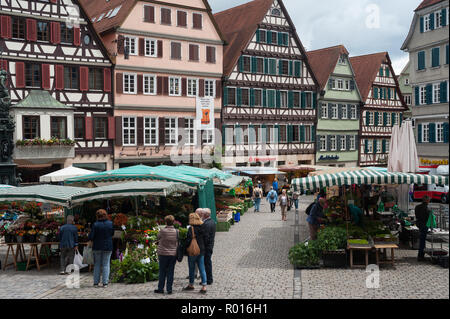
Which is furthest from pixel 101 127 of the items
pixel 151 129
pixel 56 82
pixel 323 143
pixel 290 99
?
pixel 323 143

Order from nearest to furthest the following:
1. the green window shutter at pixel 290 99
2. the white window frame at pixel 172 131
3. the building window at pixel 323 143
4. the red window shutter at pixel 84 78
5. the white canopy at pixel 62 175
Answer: the white canopy at pixel 62 175 < the red window shutter at pixel 84 78 < the white window frame at pixel 172 131 < the green window shutter at pixel 290 99 < the building window at pixel 323 143

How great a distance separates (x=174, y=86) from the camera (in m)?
34.1

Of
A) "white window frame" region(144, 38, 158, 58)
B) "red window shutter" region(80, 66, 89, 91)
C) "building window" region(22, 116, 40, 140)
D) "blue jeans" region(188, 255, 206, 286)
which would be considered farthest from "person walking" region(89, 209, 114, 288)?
"white window frame" region(144, 38, 158, 58)

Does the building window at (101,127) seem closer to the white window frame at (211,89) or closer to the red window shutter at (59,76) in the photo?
the red window shutter at (59,76)

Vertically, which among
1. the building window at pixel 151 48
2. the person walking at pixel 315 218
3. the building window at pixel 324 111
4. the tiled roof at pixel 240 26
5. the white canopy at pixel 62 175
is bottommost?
the person walking at pixel 315 218

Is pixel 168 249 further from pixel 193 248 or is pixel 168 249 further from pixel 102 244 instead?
pixel 102 244

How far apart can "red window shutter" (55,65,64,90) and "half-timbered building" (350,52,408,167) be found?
26.6 meters

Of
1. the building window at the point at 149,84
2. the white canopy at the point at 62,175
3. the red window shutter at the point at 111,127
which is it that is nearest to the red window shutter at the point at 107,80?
the red window shutter at the point at 111,127

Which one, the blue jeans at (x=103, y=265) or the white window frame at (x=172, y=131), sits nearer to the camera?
the blue jeans at (x=103, y=265)

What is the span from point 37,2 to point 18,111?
589 cm

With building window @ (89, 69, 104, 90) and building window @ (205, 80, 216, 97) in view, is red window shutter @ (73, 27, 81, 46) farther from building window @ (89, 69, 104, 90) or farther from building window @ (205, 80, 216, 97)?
building window @ (205, 80, 216, 97)

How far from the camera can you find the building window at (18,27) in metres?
27.2

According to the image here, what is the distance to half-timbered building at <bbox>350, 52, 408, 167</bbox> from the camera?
45.9 m
